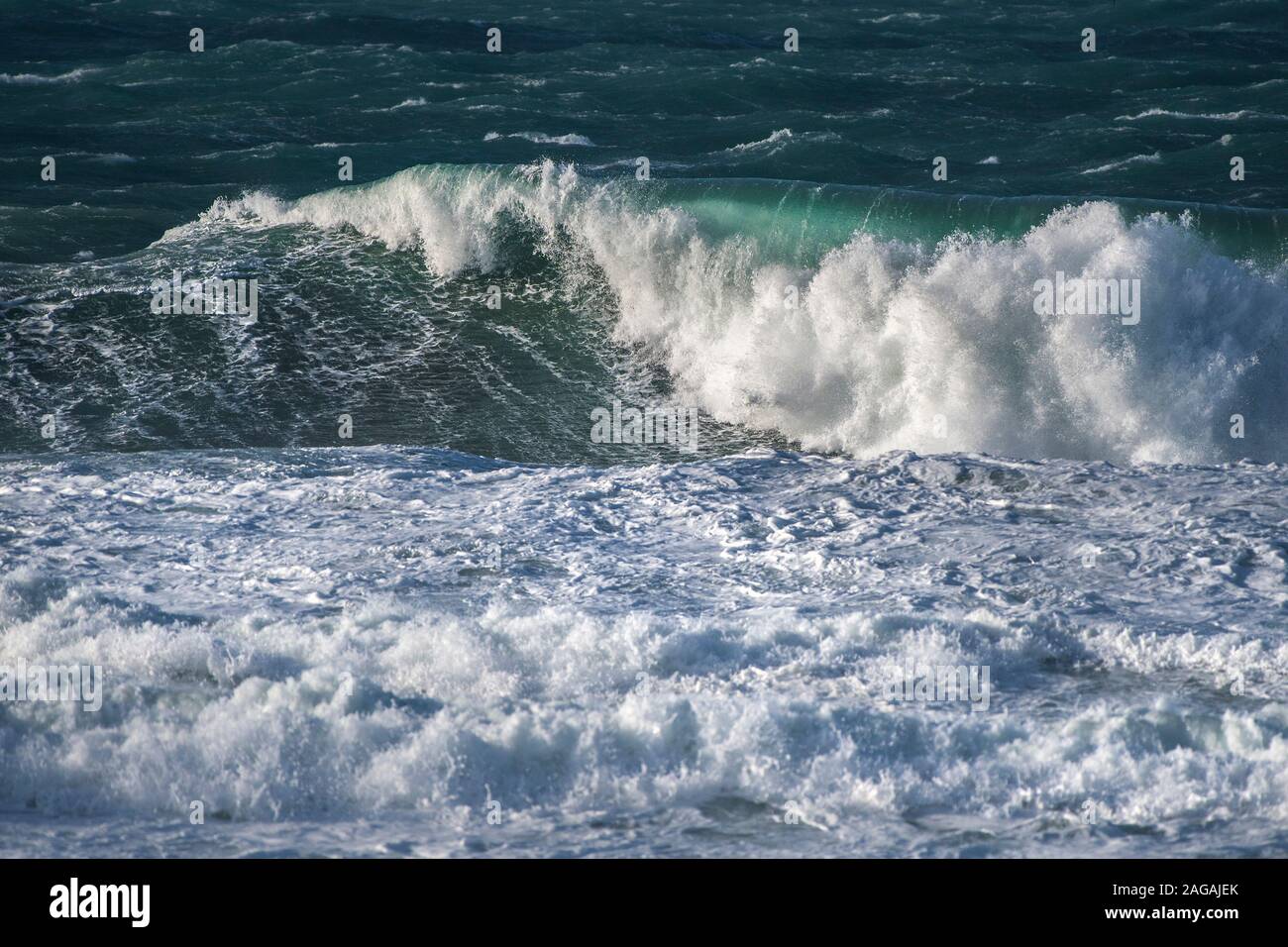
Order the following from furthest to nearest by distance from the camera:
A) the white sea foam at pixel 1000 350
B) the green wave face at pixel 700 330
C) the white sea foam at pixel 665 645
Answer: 1. the green wave face at pixel 700 330
2. the white sea foam at pixel 1000 350
3. the white sea foam at pixel 665 645

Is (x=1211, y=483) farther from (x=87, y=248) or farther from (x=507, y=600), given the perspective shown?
(x=87, y=248)

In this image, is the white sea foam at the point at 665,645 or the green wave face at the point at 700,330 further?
the green wave face at the point at 700,330

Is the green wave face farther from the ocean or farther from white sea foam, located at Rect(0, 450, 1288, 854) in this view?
white sea foam, located at Rect(0, 450, 1288, 854)

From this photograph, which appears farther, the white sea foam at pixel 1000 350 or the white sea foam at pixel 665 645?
the white sea foam at pixel 1000 350

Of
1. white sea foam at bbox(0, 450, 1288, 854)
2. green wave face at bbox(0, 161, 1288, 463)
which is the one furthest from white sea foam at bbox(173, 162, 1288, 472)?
white sea foam at bbox(0, 450, 1288, 854)

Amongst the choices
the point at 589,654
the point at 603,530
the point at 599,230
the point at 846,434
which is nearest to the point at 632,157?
the point at 599,230

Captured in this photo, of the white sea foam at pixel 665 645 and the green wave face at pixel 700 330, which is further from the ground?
the green wave face at pixel 700 330

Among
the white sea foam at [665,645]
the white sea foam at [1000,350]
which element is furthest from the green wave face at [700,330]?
the white sea foam at [665,645]

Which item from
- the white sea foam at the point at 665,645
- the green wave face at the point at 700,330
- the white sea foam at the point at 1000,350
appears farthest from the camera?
the green wave face at the point at 700,330

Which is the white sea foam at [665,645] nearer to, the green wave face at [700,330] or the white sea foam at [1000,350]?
the white sea foam at [1000,350]
